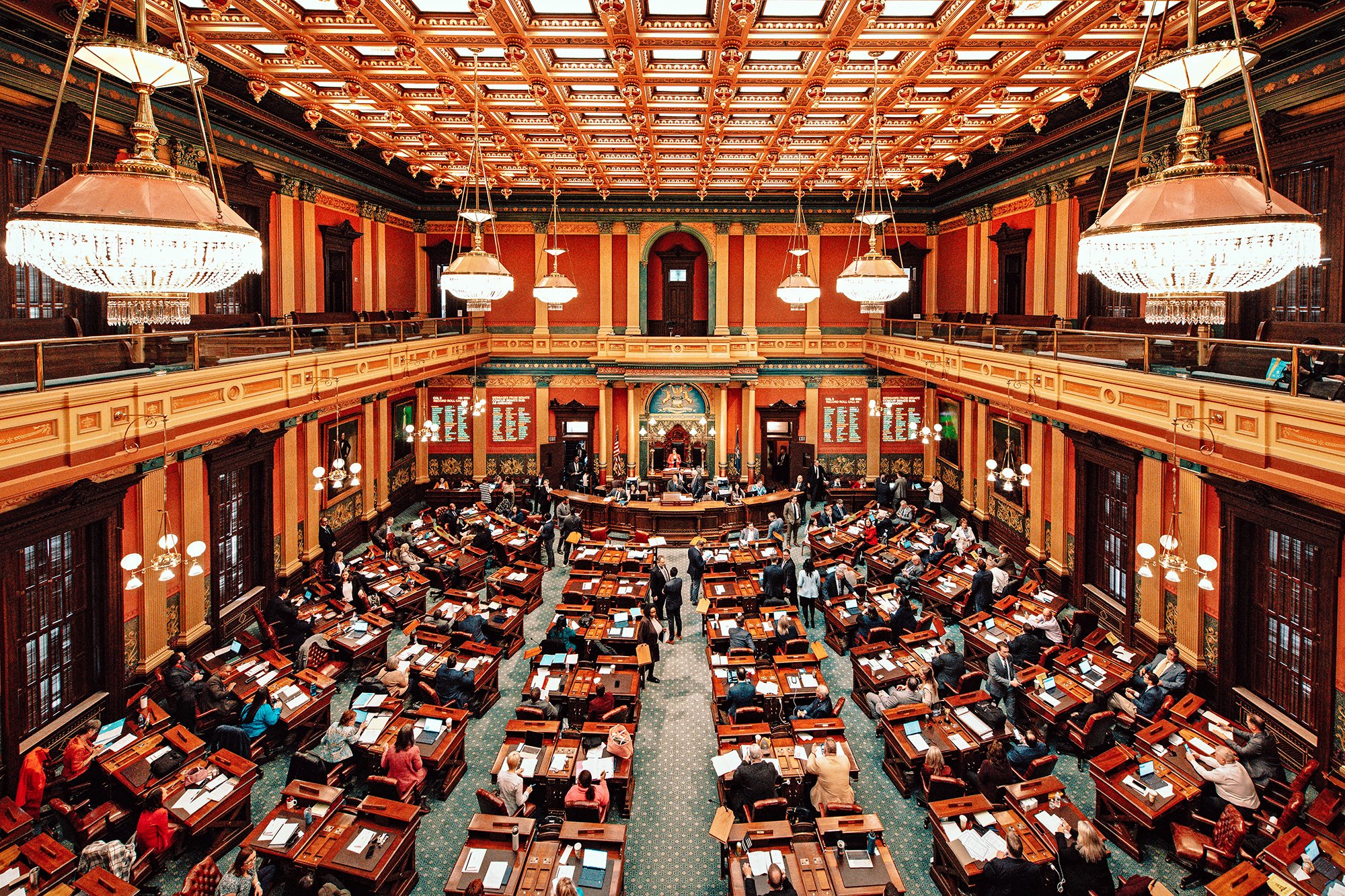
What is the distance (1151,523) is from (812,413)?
13.7 metres

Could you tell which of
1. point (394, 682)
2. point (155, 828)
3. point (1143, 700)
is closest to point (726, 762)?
point (394, 682)

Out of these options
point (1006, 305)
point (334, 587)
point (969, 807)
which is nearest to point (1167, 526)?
point (969, 807)

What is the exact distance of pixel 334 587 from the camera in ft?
48.8

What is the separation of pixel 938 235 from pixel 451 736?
2236cm

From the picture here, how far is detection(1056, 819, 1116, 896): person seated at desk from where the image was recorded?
7160mm

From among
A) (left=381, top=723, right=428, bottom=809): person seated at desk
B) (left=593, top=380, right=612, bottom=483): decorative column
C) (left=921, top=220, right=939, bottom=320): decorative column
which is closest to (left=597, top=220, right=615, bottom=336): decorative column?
(left=593, top=380, right=612, bottom=483): decorative column

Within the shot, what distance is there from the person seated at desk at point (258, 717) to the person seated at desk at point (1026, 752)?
32.4 feet

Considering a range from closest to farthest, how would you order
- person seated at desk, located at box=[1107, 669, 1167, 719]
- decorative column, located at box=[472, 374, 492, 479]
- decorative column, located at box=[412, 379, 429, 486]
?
person seated at desk, located at box=[1107, 669, 1167, 719] → decorative column, located at box=[412, 379, 429, 486] → decorative column, located at box=[472, 374, 492, 479]

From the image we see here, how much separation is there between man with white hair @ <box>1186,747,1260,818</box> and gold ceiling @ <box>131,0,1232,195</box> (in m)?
8.24

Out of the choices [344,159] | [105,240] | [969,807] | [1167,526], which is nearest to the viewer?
[105,240]

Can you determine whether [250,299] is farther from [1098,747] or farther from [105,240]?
[1098,747]

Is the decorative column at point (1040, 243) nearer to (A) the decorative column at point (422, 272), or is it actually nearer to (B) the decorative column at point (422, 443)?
(B) the decorative column at point (422, 443)

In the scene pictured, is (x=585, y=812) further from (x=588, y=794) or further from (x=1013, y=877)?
(x=1013, y=877)

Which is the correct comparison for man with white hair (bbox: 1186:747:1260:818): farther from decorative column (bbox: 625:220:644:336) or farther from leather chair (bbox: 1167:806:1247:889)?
decorative column (bbox: 625:220:644:336)
